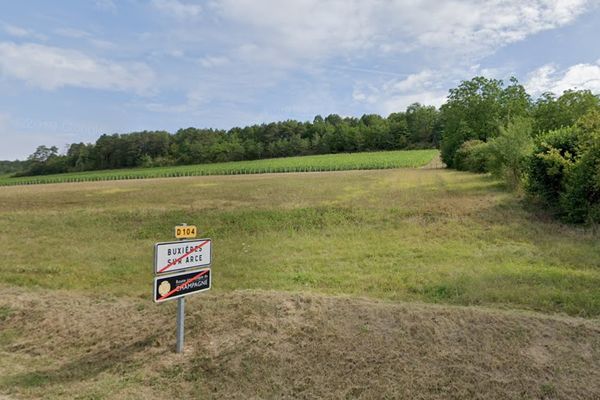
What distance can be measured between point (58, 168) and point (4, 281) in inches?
4498

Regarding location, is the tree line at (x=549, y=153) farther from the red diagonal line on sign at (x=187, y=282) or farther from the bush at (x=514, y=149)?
the red diagonal line on sign at (x=187, y=282)

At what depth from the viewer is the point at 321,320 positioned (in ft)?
14.6

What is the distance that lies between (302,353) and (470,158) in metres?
38.2

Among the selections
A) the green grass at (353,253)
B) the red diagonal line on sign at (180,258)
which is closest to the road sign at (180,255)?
the red diagonal line on sign at (180,258)

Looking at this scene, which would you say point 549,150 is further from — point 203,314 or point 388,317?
point 203,314

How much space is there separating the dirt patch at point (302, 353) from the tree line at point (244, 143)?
88587 mm

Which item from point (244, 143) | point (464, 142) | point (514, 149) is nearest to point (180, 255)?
point (514, 149)

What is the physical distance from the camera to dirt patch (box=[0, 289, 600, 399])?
3.27m

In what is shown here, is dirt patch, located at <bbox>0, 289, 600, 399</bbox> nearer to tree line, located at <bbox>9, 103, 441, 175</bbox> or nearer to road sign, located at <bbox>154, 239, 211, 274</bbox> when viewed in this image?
road sign, located at <bbox>154, 239, 211, 274</bbox>

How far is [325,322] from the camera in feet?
14.4

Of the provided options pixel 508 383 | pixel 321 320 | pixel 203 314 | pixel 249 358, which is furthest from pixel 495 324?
pixel 203 314

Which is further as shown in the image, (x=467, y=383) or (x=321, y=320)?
(x=321, y=320)

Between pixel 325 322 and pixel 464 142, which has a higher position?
pixel 464 142

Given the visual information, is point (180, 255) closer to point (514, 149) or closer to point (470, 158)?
point (514, 149)
